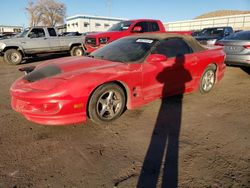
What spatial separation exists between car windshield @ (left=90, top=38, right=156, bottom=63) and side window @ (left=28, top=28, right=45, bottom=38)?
316 inches

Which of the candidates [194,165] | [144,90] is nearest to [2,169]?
[194,165]

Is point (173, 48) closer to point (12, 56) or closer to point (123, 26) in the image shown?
point (123, 26)

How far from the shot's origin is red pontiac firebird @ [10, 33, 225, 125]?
3389 mm

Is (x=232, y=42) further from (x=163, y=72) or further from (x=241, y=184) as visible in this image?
(x=241, y=184)

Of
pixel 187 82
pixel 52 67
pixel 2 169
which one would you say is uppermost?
pixel 52 67

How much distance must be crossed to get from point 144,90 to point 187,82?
1.35 meters

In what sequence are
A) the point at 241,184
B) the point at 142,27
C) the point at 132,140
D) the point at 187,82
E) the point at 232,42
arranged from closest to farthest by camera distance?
1. the point at 241,184
2. the point at 132,140
3. the point at 187,82
4. the point at 232,42
5. the point at 142,27

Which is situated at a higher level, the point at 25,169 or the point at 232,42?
the point at 232,42

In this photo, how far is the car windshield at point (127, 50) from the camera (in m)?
4.32

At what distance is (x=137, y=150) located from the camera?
3109 millimetres

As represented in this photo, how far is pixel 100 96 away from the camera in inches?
146

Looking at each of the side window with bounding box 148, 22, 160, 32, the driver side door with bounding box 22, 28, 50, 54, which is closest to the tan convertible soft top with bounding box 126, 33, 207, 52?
the side window with bounding box 148, 22, 160, 32

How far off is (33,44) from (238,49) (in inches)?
368

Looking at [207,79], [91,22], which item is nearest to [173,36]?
[207,79]
